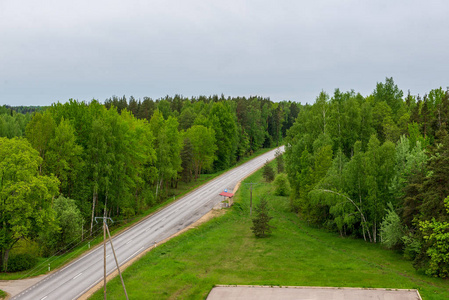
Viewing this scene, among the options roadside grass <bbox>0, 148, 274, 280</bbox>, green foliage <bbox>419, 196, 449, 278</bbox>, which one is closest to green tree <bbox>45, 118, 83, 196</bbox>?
roadside grass <bbox>0, 148, 274, 280</bbox>

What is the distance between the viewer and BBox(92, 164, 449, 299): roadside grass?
3350 centimetres

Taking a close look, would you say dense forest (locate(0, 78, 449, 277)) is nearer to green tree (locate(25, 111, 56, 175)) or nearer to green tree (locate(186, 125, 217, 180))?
green tree (locate(25, 111, 56, 175))

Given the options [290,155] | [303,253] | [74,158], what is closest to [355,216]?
[303,253]

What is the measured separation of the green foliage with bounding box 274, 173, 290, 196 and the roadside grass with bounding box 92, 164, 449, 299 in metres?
20.3

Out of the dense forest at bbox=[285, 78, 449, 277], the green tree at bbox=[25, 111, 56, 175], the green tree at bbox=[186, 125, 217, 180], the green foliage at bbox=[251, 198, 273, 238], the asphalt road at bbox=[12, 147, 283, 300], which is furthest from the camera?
the green tree at bbox=[186, 125, 217, 180]

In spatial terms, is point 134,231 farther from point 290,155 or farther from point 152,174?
point 290,155

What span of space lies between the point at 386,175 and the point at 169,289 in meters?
28.8

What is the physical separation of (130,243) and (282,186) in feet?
123

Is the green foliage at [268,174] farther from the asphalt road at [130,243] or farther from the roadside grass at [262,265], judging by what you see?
the roadside grass at [262,265]

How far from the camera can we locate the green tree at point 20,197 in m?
40.0

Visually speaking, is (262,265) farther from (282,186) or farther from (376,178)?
(282,186)

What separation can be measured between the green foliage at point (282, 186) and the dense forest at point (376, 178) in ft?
25.7

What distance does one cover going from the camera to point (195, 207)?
63.6 m

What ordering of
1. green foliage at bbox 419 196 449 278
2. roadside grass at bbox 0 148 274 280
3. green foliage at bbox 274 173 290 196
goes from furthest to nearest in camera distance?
green foliage at bbox 274 173 290 196 < roadside grass at bbox 0 148 274 280 < green foliage at bbox 419 196 449 278
